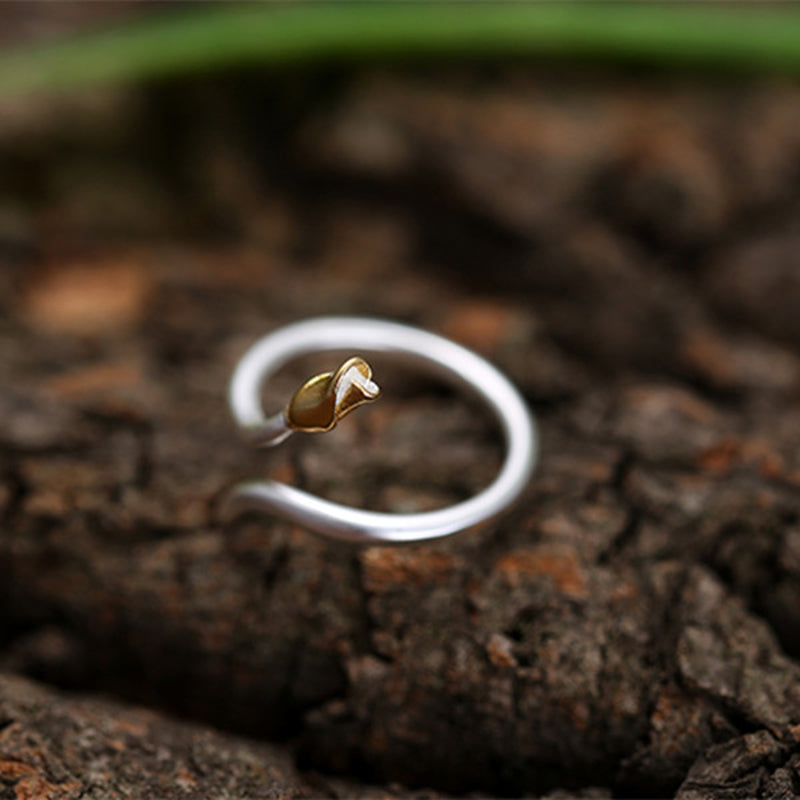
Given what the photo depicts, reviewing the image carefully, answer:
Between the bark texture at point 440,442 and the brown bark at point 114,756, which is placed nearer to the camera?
the brown bark at point 114,756

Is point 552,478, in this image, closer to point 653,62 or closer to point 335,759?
point 335,759

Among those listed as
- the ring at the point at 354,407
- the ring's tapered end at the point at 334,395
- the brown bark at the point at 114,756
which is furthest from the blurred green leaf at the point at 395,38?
the brown bark at the point at 114,756

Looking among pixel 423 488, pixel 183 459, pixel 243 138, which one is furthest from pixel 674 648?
pixel 243 138

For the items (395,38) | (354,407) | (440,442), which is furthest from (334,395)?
(395,38)

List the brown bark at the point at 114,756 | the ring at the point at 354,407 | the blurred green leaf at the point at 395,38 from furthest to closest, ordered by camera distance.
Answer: the blurred green leaf at the point at 395,38, the ring at the point at 354,407, the brown bark at the point at 114,756

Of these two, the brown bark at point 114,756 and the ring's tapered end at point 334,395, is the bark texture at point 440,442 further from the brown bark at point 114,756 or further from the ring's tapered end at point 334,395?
the ring's tapered end at point 334,395

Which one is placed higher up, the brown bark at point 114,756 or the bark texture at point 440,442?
the bark texture at point 440,442

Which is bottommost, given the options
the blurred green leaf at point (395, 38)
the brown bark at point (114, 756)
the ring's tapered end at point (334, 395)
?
the brown bark at point (114, 756)
